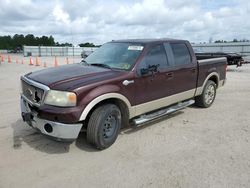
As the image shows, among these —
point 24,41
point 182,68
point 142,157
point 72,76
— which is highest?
point 24,41

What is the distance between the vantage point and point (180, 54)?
5812 mm

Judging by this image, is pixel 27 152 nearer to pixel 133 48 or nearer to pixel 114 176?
pixel 114 176

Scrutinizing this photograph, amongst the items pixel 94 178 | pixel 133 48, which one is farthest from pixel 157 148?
pixel 133 48

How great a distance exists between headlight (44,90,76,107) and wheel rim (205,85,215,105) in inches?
170

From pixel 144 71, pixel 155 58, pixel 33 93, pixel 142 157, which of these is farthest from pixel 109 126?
pixel 155 58

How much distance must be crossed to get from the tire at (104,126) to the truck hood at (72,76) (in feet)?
1.66

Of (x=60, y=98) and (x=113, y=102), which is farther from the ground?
(x=60, y=98)

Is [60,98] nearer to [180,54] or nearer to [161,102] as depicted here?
[161,102]

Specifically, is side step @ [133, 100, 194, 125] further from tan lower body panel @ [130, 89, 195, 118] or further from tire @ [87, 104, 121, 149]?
tire @ [87, 104, 121, 149]

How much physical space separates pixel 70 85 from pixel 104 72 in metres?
0.77

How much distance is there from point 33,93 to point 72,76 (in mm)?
705

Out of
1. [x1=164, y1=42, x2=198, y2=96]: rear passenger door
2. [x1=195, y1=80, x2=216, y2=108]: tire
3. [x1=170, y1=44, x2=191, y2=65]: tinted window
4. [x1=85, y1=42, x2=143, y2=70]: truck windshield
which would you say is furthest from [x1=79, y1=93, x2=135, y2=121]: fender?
[x1=195, y1=80, x2=216, y2=108]: tire

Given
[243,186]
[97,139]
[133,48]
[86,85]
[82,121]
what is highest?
[133,48]

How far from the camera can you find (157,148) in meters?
4.37
